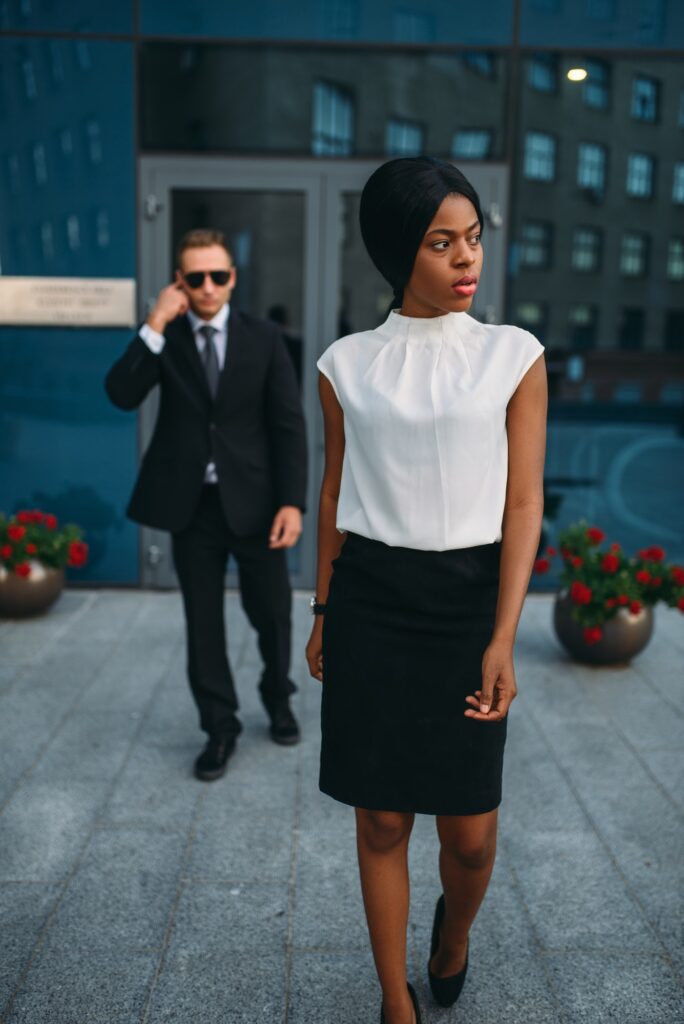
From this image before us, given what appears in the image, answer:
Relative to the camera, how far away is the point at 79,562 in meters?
6.21

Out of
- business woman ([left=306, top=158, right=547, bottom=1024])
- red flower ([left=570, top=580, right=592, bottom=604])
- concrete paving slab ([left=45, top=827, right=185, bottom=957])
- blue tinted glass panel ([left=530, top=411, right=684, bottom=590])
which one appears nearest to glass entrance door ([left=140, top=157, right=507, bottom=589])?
blue tinted glass panel ([left=530, top=411, right=684, bottom=590])

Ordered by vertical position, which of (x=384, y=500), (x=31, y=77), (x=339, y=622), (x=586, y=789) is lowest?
(x=586, y=789)

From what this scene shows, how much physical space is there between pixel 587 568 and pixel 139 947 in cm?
335

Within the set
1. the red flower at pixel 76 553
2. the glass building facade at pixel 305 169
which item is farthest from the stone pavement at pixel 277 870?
the glass building facade at pixel 305 169

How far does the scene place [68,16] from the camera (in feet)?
21.5

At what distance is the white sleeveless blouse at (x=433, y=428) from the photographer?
2.11 meters

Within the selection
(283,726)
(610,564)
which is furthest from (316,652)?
(610,564)

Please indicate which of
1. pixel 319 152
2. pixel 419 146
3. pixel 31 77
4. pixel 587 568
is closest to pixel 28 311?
pixel 31 77

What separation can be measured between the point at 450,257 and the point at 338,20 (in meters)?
5.17

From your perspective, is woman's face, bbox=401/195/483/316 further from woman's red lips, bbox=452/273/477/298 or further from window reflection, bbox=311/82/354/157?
window reflection, bbox=311/82/354/157

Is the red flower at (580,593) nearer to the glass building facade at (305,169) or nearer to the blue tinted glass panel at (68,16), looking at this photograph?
the glass building facade at (305,169)

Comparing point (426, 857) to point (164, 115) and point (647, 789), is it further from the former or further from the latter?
point (164, 115)

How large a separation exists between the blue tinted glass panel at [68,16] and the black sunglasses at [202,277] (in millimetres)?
3597

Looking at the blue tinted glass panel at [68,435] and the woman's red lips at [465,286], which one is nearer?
the woman's red lips at [465,286]
